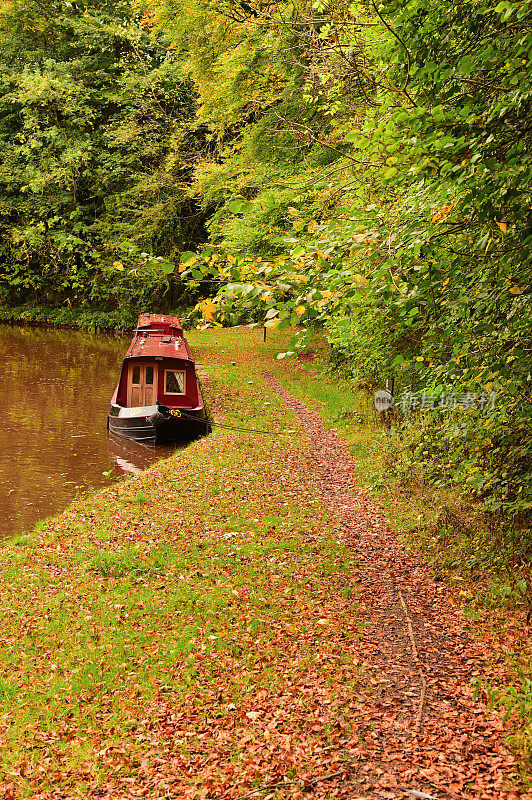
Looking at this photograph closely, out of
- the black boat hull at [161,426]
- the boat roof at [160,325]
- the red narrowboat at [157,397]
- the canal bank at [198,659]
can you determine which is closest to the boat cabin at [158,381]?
the red narrowboat at [157,397]

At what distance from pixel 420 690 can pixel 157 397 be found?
14.4 meters

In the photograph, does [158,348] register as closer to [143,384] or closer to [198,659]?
[143,384]

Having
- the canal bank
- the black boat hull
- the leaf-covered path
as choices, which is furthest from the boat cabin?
the leaf-covered path

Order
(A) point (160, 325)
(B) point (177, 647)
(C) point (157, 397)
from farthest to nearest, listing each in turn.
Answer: (A) point (160, 325), (C) point (157, 397), (B) point (177, 647)

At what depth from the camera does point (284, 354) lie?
155 inches

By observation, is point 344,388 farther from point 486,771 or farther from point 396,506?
point 486,771

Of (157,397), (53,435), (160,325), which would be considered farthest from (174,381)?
(160,325)

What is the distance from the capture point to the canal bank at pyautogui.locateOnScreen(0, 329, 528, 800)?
4922 mm

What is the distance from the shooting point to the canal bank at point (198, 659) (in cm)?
492

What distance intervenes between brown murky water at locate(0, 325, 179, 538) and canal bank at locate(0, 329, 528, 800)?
73.8 inches

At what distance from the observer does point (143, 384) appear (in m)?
19.1

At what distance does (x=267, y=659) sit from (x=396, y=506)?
4.86m

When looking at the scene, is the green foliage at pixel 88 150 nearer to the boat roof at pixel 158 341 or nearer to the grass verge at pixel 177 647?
the boat roof at pixel 158 341

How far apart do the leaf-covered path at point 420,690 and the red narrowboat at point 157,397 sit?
29.2 ft
